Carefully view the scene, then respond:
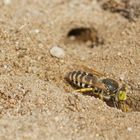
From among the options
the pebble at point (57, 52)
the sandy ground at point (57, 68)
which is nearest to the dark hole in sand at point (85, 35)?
the sandy ground at point (57, 68)

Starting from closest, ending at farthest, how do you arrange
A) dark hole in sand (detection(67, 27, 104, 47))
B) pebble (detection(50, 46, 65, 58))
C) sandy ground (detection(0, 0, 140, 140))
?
1. sandy ground (detection(0, 0, 140, 140))
2. pebble (detection(50, 46, 65, 58))
3. dark hole in sand (detection(67, 27, 104, 47))

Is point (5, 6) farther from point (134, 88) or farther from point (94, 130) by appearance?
point (94, 130)

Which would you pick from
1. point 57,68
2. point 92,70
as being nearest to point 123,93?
point 92,70

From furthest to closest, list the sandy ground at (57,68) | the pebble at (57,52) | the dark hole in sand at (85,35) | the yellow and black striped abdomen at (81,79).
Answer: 1. the dark hole in sand at (85,35)
2. the pebble at (57,52)
3. the yellow and black striped abdomen at (81,79)
4. the sandy ground at (57,68)

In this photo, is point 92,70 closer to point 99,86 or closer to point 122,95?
point 99,86

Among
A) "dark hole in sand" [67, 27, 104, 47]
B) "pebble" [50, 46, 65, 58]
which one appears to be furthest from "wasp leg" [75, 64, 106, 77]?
"dark hole in sand" [67, 27, 104, 47]

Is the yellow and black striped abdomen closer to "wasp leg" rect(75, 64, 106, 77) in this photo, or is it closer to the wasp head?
"wasp leg" rect(75, 64, 106, 77)

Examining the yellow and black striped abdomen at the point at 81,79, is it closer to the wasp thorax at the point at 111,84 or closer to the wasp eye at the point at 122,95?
the wasp thorax at the point at 111,84
